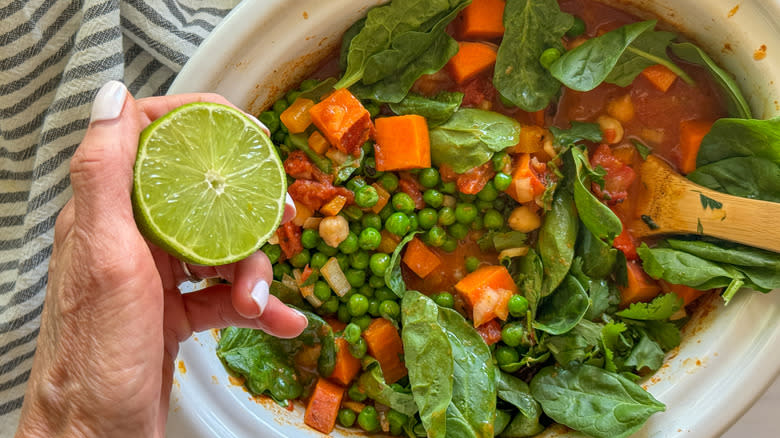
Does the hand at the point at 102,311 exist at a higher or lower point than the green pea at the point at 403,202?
higher

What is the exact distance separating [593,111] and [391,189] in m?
0.85

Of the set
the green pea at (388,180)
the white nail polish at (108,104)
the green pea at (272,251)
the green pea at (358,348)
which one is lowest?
the green pea at (358,348)

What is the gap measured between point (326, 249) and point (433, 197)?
0.46m

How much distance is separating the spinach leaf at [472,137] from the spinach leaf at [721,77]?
2.17 feet

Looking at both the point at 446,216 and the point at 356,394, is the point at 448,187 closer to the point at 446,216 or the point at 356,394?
the point at 446,216

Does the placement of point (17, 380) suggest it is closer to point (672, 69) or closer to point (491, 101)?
point (491, 101)

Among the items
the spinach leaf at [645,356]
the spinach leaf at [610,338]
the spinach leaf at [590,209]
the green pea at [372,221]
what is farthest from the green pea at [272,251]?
the spinach leaf at [645,356]

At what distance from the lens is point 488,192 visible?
2.42 m

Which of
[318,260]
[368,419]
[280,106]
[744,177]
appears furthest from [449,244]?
[744,177]

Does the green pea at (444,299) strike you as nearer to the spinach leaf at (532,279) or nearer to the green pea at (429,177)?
the spinach leaf at (532,279)

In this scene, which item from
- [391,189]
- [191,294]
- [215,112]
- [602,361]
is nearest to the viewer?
[215,112]

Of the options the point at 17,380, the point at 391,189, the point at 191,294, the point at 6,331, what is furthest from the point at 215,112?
the point at 17,380

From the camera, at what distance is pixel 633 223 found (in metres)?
2.48

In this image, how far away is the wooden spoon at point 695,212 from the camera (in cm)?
214
